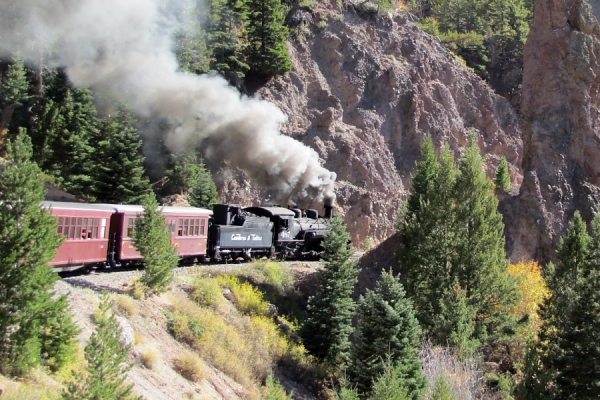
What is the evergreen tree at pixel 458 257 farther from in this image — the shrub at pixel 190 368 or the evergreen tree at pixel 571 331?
the shrub at pixel 190 368

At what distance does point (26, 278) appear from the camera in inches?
480

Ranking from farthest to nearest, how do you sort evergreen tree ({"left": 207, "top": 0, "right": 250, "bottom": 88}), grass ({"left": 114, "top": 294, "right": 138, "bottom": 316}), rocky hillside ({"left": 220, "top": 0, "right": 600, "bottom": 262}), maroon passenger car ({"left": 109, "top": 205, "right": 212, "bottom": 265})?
evergreen tree ({"left": 207, "top": 0, "right": 250, "bottom": 88}) → rocky hillside ({"left": 220, "top": 0, "right": 600, "bottom": 262}) → maroon passenger car ({"left": 109, "top": 205, "right": 212, "bottom": 265}) → grass ({"left": 114, "top": 294, "right": 138, "bottom": 316})

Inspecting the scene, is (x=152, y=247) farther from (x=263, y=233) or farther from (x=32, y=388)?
(x=263, y=233)

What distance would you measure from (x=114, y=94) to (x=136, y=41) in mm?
4057

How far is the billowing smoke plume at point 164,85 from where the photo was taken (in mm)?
31891

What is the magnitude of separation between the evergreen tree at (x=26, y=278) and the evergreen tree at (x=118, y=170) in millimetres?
17590

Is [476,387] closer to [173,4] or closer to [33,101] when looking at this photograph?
[173,4]

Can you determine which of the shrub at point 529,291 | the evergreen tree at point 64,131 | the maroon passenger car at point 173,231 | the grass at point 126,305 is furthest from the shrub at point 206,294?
the evergreen tree at point 64,131

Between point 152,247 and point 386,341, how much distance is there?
8459 mm

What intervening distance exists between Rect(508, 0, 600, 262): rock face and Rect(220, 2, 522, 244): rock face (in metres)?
11.3

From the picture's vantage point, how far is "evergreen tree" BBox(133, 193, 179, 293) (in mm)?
18422

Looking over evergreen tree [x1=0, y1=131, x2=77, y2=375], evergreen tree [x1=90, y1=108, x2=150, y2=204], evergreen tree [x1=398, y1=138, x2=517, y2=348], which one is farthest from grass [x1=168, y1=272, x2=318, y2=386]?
evergreen tree [x1=90, y1=108, x2=150, y2=204]

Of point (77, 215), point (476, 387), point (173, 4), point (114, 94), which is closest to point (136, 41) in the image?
point (114, 94)

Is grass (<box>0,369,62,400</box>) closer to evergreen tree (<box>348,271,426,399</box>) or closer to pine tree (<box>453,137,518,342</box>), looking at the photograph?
evergreen tree (<box>348,271,426,399</box>)
